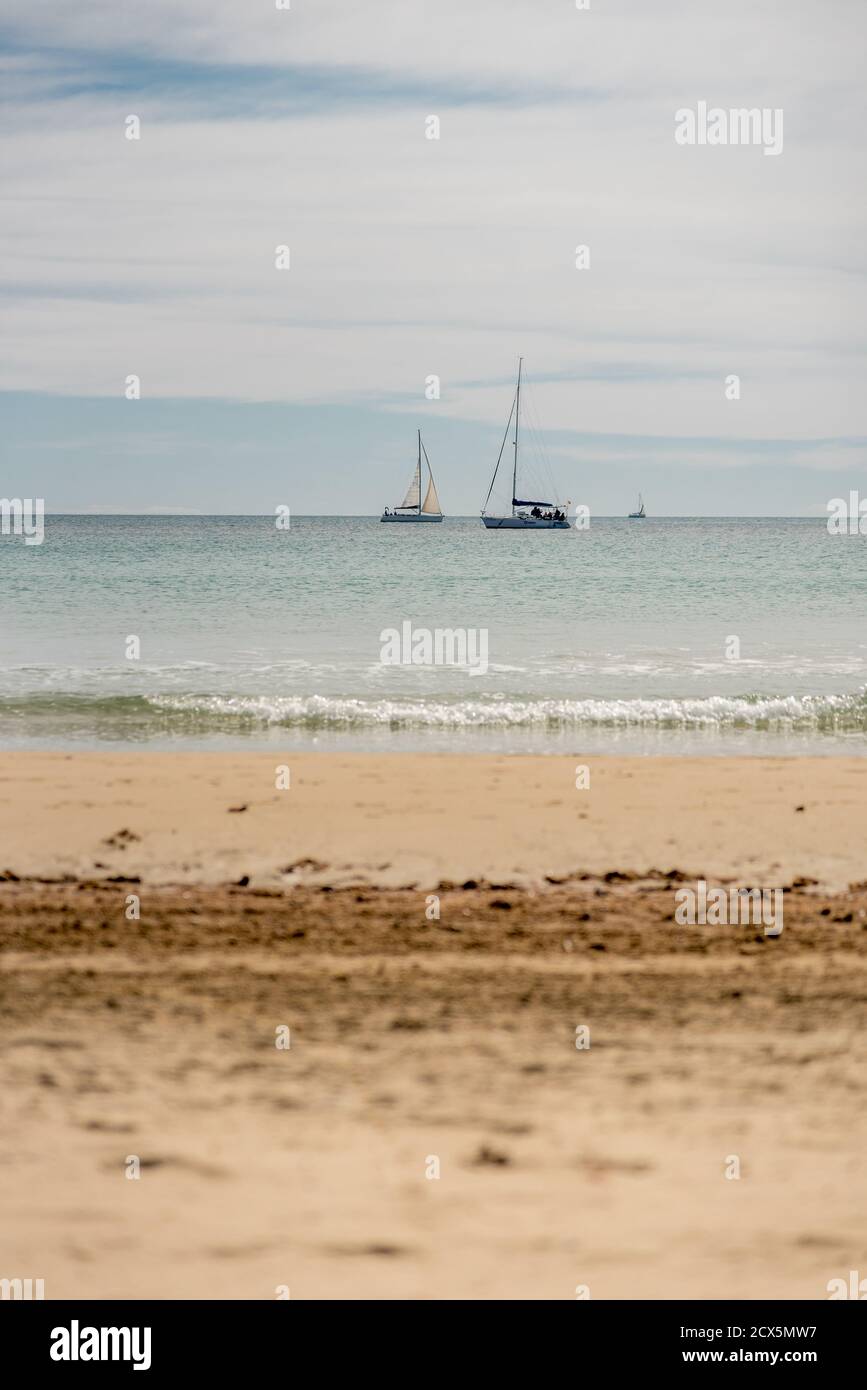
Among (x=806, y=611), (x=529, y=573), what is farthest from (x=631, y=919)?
(x=529, y=573)

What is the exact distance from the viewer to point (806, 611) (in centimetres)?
3072

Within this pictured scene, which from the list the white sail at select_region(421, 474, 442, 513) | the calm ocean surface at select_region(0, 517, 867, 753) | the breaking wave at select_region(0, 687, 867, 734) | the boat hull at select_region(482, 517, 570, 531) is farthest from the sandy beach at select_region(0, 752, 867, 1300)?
the white sail at select_region(421, 474, 442, 513)

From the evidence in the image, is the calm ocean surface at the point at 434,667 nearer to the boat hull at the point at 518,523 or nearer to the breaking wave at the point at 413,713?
the breaking wave at the point at 413,713

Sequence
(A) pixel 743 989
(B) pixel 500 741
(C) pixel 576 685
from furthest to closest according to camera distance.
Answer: (C) pixel 576 685 → (B) pixel 500 741 → (A) pixel 743 989

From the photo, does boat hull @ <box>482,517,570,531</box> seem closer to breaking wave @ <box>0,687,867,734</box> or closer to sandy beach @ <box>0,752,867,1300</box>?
breaking wave @ <box>0,687,867,734</box>

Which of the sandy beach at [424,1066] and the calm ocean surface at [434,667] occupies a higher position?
the calm ocean surface at [434,667]

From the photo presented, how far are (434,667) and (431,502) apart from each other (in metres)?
76.1

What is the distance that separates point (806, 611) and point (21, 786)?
24273mm

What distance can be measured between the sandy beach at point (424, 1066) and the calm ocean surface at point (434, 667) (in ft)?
17.5

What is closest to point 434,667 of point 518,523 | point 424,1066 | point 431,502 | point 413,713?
point 413,713

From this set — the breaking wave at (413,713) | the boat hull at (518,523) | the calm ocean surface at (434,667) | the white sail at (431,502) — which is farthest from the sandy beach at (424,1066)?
the white sail at (431,502)

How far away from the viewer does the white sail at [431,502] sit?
92.9 m

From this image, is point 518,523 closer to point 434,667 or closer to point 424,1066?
point 434,667
